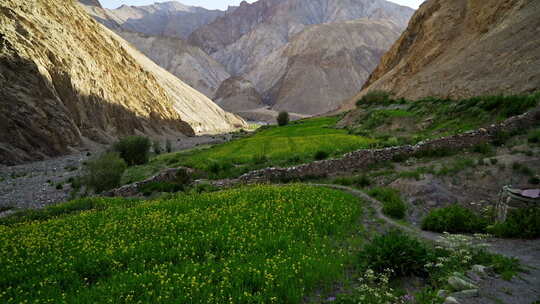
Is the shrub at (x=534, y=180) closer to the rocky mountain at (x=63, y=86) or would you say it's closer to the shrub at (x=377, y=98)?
the shrub at (x=377, y=98)

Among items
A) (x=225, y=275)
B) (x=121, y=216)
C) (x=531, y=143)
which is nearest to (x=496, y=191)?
(x=531, y=143)

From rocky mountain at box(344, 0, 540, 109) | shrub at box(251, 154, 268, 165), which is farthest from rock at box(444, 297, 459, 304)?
rocky mountain at box(344, 0, 540, 109)

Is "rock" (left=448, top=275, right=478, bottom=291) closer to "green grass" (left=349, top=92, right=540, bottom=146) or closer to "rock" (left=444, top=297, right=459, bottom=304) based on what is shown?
"rock" (left=444, top=297, right=459, bottom=304)

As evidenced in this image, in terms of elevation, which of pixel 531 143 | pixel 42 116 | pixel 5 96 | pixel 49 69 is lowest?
pixel 531 143

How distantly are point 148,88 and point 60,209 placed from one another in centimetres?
8180

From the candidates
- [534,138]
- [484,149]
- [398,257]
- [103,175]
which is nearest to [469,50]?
[484,149]

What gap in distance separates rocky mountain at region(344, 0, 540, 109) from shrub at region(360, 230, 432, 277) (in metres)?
32.9

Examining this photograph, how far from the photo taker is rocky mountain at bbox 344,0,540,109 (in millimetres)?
36375

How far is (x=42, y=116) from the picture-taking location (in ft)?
155

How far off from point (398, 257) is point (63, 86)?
66.5 metres

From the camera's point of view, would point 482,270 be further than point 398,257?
No

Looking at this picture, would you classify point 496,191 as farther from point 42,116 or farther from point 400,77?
point 400,77

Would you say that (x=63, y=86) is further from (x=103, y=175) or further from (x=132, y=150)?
(x=103, y=175)

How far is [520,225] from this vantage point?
363 inches
